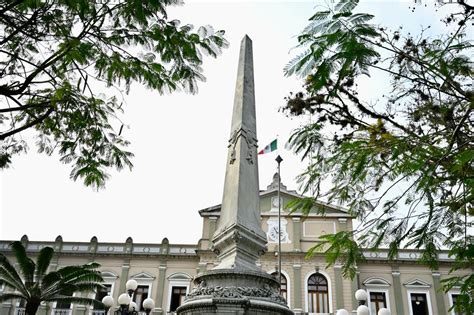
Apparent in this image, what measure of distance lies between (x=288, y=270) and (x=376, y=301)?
4425 millimetres

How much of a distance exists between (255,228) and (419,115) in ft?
8.75

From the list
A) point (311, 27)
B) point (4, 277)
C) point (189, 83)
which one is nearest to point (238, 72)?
point (189, 83)

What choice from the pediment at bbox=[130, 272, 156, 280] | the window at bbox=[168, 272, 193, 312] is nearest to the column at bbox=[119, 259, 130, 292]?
the pediment at bbox=[130, 272, 156, 280]

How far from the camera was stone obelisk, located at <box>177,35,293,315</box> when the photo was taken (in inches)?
150

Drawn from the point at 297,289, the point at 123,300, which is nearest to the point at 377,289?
the point at 297,289

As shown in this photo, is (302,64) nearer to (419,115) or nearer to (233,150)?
(233,150)

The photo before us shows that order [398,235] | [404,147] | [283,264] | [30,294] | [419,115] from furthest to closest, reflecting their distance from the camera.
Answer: [283,264] → [30,294] → [419,115] → [398,235] → [404,147]

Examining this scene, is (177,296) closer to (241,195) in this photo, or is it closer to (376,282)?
(376,282)

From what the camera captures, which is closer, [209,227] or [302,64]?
[302,64]

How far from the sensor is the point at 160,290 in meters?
21.8

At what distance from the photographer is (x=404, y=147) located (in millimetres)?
4305

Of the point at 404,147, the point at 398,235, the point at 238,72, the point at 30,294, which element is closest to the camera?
the point at 404,147

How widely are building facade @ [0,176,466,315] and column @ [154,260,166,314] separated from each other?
0.05 meters

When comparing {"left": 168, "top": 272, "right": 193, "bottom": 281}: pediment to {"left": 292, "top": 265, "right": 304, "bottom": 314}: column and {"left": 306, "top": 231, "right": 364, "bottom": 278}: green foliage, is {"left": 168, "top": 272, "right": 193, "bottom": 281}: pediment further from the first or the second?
{"left": 306, "top": 231, "right": 364, "bottom": 278}: green foliage
